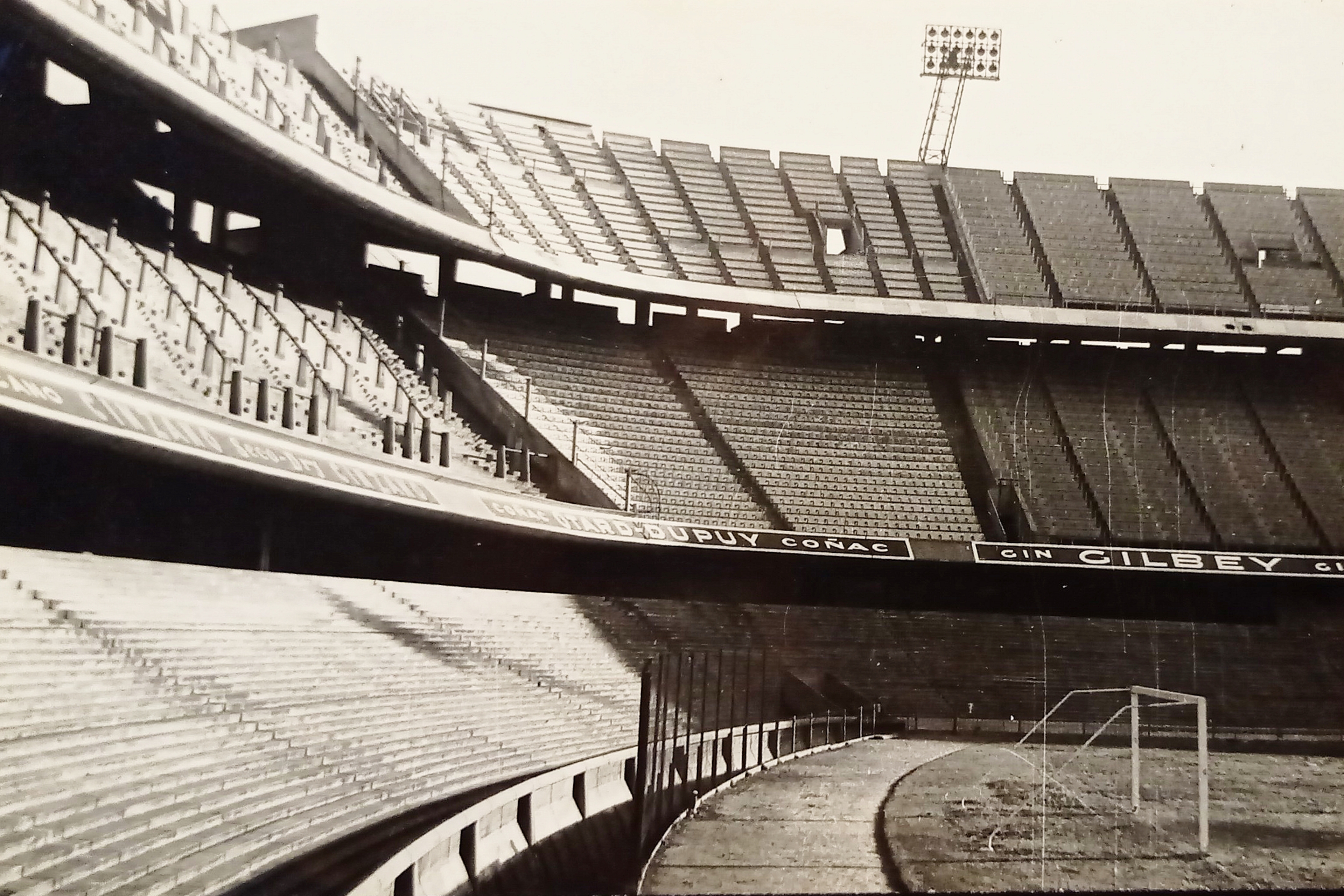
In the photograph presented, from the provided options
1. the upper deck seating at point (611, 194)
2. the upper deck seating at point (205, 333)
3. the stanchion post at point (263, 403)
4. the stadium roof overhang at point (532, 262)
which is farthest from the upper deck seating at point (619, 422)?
the stanchion post at point (263, 403)

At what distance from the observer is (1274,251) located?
14.2m

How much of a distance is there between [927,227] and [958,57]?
7.31 meters

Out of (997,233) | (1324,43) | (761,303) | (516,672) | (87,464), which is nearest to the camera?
(87,464)

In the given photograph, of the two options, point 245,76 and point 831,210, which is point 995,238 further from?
point 245,76

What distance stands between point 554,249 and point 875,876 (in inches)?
338

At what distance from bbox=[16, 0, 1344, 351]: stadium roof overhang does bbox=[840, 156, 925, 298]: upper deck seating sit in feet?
1.32

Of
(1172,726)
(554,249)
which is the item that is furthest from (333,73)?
(1172,726)

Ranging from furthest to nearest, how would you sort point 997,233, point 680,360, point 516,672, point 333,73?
1. point 997,233
2. point 680,360
3. point 333,73
4. point 516,672

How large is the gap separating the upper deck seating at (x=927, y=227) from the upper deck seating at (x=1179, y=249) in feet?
9.19

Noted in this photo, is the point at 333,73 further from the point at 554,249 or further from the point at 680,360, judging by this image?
the point at 680,360

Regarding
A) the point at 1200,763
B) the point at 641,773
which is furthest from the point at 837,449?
the point at 641,773

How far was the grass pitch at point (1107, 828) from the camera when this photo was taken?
5148mm

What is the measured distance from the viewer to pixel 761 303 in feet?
42.8

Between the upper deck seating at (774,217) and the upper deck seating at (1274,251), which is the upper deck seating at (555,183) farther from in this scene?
the upper deck seating at (1274,251)
